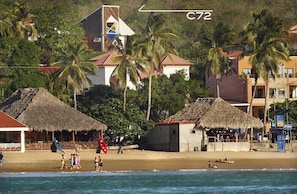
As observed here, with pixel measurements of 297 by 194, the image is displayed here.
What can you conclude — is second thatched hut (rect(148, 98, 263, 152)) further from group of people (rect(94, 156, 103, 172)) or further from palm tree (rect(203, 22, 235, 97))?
group of people (rect(94, 156, 103, 172))

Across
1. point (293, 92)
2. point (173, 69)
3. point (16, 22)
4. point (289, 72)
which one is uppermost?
point (16, 22)

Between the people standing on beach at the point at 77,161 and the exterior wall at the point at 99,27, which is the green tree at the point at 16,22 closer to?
the exterior wall at the point at 99,27

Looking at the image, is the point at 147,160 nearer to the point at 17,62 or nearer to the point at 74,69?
the point at 74,69

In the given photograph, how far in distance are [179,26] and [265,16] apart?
145ft

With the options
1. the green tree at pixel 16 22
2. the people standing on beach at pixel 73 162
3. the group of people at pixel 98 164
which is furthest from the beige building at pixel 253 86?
the people standing on beach at pixel 73 162

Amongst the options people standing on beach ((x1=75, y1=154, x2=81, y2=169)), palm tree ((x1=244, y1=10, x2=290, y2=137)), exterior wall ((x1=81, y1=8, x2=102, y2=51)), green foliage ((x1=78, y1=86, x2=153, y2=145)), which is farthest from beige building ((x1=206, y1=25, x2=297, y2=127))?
exterior wall ((x1=81, y1=8, x2=102, y2=51))

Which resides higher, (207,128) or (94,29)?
(94,29)

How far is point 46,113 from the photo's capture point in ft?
233

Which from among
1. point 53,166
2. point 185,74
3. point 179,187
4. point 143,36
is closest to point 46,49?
point 185,74

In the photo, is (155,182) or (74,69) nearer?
(155,182)

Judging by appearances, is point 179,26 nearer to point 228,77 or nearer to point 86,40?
point 86,40

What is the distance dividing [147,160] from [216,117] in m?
8.08

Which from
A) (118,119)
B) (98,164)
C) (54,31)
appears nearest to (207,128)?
(118,119)

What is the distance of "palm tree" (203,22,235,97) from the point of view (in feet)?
267
